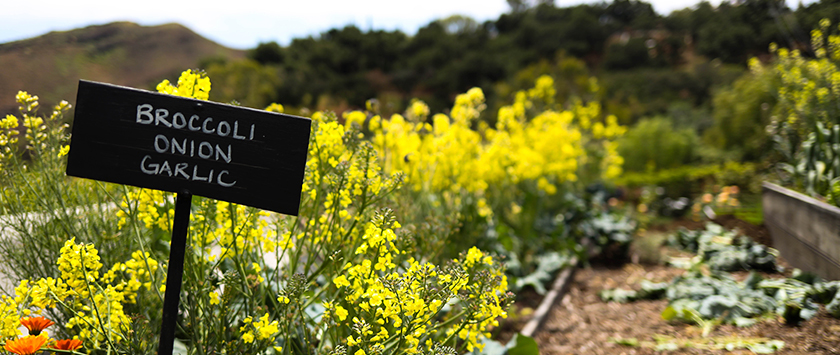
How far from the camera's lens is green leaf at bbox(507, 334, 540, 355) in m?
2.15

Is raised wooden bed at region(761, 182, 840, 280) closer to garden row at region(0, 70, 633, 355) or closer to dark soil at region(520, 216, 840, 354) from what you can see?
dark soil at region(520, 216, 840, 354)

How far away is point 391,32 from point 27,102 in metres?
34.6

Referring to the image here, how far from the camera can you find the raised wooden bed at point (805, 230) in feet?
9.51

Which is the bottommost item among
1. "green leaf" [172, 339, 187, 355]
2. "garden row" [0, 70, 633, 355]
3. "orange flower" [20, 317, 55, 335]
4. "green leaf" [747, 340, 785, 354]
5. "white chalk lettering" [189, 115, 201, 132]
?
"green leaf" [172, 339, 187, 355]

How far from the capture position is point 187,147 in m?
1.40

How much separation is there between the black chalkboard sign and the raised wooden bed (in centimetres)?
320

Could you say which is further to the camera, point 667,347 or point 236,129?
point 667,347

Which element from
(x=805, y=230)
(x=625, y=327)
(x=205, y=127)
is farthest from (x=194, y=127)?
(x=805, y=230)

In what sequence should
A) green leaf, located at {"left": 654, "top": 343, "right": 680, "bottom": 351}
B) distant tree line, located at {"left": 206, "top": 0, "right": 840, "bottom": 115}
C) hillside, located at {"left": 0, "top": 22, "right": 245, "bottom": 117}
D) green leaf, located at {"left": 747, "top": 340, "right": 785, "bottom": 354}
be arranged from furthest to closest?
distant tree line, located at {"left": 206, "top": 0, "right": 840, "bottom": 115} → hillside, located at {"left": 0, "top": 22, "right": 245, "bottom": 117} → green leaf, located at {"left": 654, "top": 343, "right": 680, "bottom": 351} → green leaf, located at {"left": 747, "top": 340, "right": 785, "bottom": 354}

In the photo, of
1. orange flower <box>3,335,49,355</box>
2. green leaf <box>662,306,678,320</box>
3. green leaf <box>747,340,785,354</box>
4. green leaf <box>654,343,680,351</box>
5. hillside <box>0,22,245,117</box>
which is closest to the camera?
orange flower <box>3,335,49,355</box>

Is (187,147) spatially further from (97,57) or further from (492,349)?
(97,57)

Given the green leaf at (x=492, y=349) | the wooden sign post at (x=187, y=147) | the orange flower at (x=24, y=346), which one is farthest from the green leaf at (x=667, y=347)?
the orange flower at (x=24, y=346)

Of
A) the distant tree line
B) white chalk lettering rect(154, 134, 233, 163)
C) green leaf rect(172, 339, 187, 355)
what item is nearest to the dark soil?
green leaf rect(172, 339, 187, 355)

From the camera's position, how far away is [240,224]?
5.65 ft
